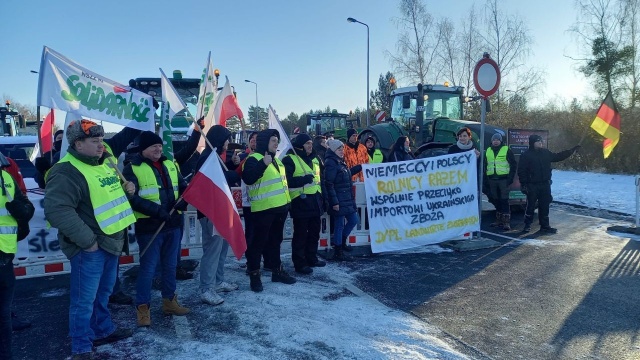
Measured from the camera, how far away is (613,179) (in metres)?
16.3

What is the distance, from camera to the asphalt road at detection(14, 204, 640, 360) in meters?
3.88

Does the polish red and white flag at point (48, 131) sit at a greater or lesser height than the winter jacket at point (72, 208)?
greater

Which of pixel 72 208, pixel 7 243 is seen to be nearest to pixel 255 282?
pixel 72 208

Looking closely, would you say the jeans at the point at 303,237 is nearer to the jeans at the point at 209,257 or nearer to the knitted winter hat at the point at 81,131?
the jeans at the point at 209,257

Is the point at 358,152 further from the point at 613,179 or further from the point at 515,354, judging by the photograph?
the point at 613,179

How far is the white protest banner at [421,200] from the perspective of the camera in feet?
22.5

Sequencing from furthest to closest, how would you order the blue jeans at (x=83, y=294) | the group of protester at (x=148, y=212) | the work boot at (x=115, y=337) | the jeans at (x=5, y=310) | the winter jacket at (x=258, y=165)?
the winter jacket at (x=258, y=165) < the work boot at (x=115, y=337) < the blue jeans at (x=83, y=294) < the group of protester at (x=148, y=212) < the jeans at (x=5, y=310)

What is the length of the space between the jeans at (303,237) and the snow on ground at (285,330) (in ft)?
2.10

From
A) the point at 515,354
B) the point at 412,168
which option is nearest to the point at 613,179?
the point at 412,168

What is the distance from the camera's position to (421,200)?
23.1ft

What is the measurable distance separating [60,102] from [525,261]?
20.6 ft

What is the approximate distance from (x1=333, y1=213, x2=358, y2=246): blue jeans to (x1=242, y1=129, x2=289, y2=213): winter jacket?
1.49m

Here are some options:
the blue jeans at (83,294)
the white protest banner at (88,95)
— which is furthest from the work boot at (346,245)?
the blue jeans at (83,294)

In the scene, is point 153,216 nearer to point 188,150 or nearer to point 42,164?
point 188,150
